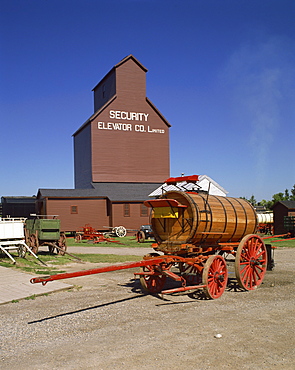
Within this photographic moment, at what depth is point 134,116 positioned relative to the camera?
43344 millimetres

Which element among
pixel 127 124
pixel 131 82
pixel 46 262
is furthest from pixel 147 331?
pixel 131 82

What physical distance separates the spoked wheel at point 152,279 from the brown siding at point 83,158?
3260cm

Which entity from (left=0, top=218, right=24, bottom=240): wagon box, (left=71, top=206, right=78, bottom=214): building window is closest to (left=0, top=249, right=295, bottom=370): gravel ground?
(left=0, top=218, right=24, bottom=240): wagon box

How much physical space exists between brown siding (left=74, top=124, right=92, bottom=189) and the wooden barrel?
32466mm

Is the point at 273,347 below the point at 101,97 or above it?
below

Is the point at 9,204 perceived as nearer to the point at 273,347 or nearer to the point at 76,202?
the point at 76,202

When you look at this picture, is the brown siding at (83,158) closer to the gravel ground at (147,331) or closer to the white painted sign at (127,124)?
the white painted sign at (127,124)

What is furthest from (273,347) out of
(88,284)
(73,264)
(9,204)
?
(9,204)

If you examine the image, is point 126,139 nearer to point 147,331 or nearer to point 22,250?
point 22,250

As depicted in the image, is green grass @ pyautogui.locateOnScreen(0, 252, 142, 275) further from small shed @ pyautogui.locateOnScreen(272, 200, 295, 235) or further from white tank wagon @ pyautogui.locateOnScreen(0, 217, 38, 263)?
small shed @ pyautogui.locateOnScreen(272, 200, 295, 235)

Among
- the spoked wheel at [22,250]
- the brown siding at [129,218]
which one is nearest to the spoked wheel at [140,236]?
the brown siding at [129,218]

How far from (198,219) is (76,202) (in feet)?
89.4

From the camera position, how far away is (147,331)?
6.78 metres

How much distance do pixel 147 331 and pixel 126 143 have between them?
1454 inches
